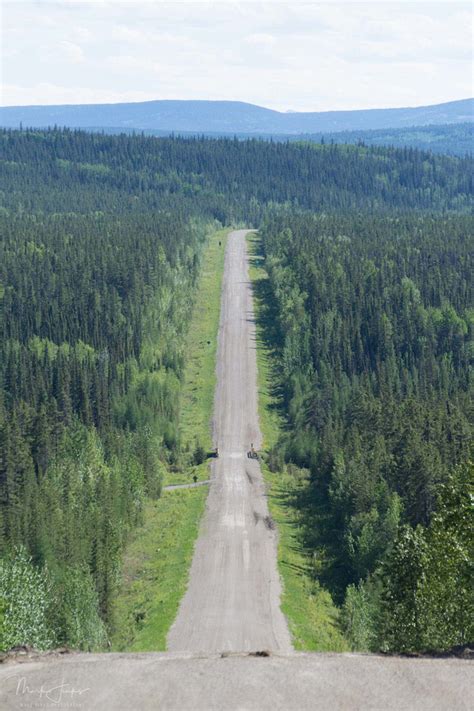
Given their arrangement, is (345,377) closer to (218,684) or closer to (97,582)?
(97,582)

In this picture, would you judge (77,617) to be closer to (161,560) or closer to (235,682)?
(161,560)

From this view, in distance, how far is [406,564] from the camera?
46062 millimetres

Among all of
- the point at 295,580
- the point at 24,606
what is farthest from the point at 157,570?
the point at 24,606

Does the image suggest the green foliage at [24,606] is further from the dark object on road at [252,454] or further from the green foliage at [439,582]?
the dark object on road at [252,454]

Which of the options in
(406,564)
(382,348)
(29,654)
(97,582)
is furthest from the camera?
(382,348)

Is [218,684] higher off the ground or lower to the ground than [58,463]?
higher

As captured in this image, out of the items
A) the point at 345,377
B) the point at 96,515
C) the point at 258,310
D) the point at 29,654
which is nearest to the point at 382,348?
the point at 345,377

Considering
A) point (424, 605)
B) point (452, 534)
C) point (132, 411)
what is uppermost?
point (452, 534)

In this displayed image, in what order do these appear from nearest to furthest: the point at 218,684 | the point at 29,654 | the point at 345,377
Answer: the point at 218,684
the point at 29,654
the point at 345,377

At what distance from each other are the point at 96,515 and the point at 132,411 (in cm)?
5083
